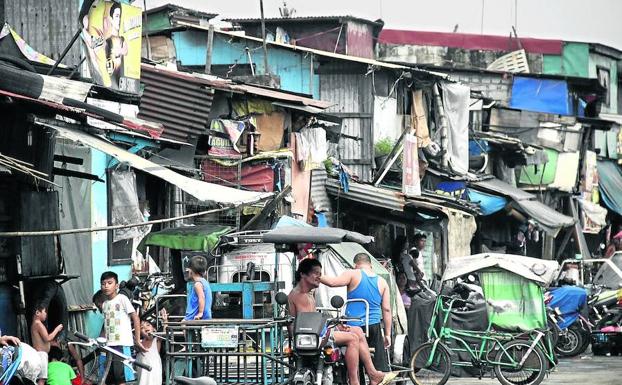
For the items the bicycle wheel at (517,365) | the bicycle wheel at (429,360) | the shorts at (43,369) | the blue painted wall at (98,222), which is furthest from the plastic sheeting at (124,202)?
the shorts at (43,369)

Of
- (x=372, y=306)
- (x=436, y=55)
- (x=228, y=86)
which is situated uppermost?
(x=436, y=55)

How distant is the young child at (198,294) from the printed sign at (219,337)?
166cm

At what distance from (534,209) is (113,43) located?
19651 millimetres

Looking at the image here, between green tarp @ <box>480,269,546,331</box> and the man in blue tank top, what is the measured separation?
427 cm

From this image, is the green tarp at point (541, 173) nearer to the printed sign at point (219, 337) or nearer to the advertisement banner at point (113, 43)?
the advertisement banner at point (113, 43)

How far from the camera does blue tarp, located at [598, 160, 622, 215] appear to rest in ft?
157

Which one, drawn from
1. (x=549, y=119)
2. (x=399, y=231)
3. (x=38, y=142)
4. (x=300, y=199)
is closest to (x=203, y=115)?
(x=300, y=199)

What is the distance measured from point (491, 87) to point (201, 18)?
14.5m

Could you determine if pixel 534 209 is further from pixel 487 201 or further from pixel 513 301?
pixel 513 301

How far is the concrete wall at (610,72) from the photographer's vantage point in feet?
175

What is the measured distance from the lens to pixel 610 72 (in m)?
55.0

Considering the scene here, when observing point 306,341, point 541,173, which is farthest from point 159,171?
point 541,173

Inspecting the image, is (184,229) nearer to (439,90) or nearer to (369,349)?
(369,349)

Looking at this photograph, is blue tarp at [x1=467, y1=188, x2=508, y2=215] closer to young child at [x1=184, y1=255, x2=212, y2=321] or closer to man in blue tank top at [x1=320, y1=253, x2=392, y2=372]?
man in blue tank top at [x1=320, y1=253, x2=392, y2=372]
